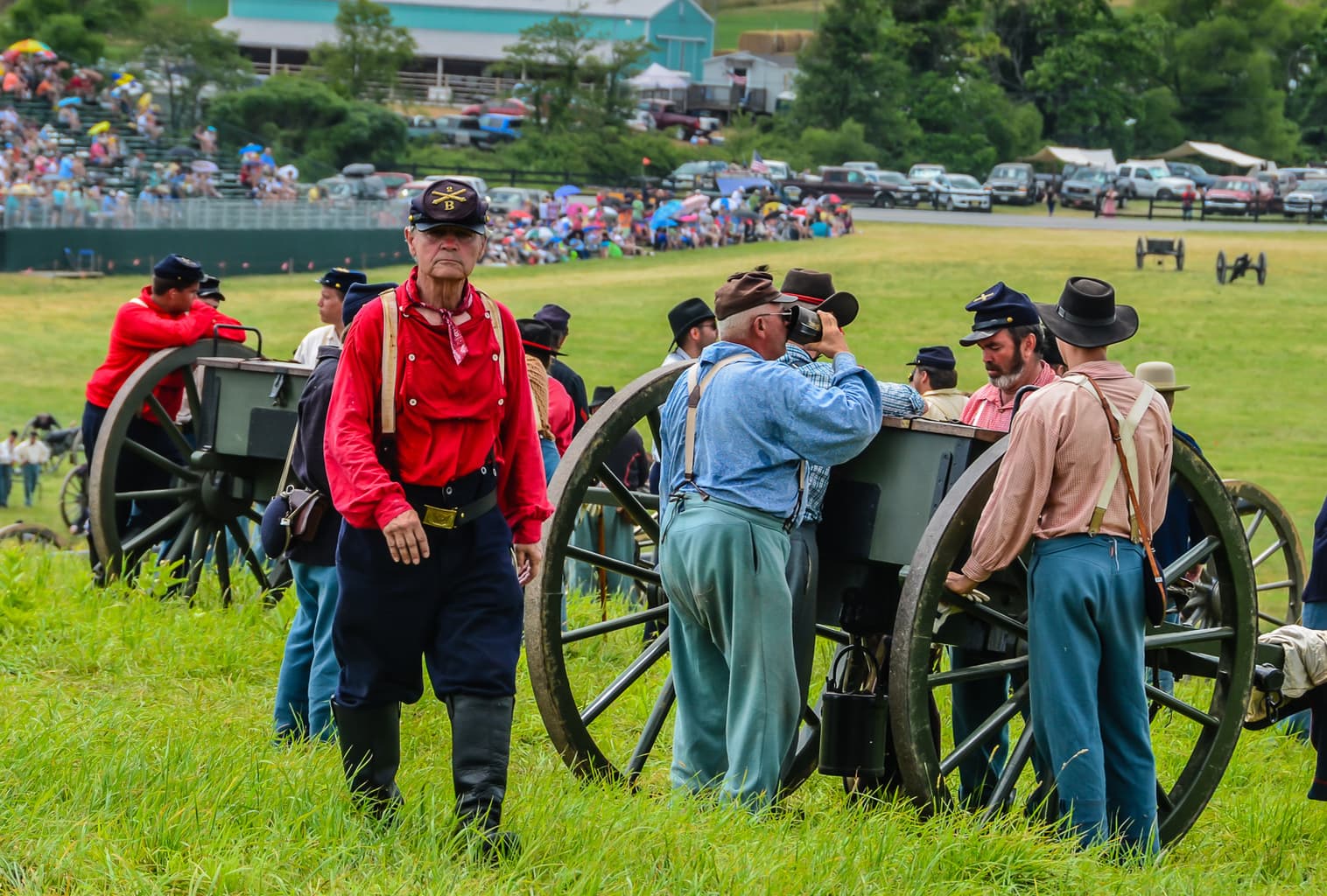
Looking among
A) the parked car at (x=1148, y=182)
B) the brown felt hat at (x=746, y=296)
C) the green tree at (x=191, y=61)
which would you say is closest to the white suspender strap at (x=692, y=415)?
the brown felt hat at (x=746, y=296)

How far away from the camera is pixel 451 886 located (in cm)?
338

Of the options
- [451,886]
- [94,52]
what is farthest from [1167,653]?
[94,52]

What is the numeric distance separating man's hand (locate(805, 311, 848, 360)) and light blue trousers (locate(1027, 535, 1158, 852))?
76cm

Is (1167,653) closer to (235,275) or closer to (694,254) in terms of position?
(235,275)

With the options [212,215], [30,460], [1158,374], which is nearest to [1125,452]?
[1158,374]

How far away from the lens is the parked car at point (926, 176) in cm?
4878

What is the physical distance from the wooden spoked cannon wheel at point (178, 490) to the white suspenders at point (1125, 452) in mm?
3775

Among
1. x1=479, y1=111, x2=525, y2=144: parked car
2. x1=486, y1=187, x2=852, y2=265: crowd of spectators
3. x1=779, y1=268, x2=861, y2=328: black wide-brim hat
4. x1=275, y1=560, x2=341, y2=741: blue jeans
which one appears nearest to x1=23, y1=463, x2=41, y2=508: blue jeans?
x1=275, y1=560, x2=341, y2=741: blue jeans

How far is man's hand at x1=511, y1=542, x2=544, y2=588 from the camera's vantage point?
13.0 ft

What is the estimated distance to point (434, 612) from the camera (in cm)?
379

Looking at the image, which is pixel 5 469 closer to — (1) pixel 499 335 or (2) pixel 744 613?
(2) pixel 744 613

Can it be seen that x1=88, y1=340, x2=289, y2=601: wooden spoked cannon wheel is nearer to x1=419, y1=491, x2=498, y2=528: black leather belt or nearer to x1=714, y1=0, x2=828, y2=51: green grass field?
x1=419, y1=491, x2=498, y2=528: black leather belt

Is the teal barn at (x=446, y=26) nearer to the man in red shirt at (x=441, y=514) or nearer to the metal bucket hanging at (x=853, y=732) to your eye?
the metal bucket hanging at (x=853, y=732)

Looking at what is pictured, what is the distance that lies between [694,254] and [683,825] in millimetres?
34396
